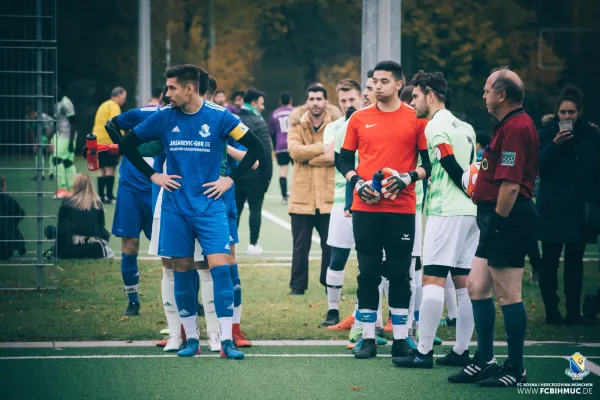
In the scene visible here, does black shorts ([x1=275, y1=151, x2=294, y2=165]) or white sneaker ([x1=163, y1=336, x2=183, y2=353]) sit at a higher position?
black shorts ([x1=275, y1=151, x2=294, y2=165])

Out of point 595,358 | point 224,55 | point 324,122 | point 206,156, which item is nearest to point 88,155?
point 206,156

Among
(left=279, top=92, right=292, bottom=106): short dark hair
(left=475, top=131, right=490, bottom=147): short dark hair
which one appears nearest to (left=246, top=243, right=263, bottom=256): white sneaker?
(left=475, top=131, right=490, bottom=147): short dark hair

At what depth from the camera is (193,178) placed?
7.75m

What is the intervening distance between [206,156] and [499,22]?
33674mm

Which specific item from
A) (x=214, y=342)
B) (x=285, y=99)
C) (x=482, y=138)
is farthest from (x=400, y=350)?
(x=285, y=99)

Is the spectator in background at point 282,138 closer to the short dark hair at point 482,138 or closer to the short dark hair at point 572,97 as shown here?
the short dark hair at point 482,138

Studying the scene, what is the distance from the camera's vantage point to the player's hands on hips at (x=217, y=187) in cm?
776

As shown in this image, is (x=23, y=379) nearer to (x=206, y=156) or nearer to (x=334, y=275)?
(x=206, y=156)

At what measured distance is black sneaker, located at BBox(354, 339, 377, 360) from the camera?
8.00 metres

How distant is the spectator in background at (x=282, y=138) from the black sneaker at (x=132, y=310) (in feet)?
38.9

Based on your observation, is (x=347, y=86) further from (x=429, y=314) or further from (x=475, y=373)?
(x=475, y=373)

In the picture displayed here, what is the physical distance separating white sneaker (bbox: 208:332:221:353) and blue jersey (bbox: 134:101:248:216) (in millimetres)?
1081

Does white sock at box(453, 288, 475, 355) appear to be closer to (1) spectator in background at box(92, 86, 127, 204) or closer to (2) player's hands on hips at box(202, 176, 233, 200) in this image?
(2) player's hands on hips at box(202, 176, 233, 200)

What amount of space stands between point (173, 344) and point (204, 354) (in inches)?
11.3
